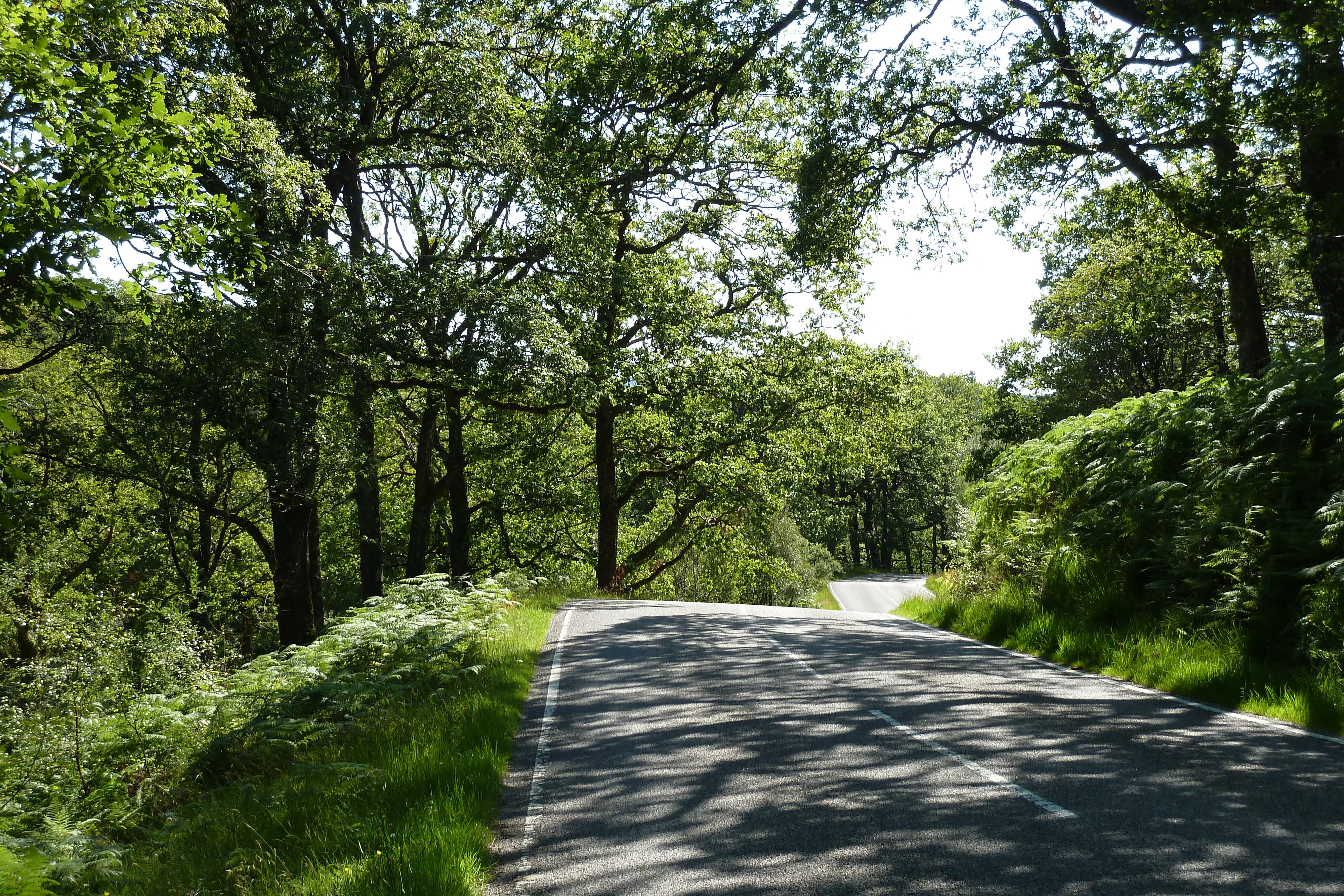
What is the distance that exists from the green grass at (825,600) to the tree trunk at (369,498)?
67.8 ft

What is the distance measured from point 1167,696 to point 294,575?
56.9 ft

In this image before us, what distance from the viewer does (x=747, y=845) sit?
15.8 ft

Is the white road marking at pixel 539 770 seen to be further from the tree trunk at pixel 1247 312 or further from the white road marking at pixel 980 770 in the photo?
the tree trunk at pixel 1247 312

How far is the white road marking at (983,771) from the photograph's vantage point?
507cm

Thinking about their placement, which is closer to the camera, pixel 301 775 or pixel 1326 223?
pixel 301 775

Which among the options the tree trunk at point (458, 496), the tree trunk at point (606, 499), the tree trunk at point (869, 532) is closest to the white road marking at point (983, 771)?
the tree trunk at point (606, 499)

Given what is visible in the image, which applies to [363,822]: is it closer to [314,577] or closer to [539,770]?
[539,770]

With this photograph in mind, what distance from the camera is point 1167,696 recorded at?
837 cm

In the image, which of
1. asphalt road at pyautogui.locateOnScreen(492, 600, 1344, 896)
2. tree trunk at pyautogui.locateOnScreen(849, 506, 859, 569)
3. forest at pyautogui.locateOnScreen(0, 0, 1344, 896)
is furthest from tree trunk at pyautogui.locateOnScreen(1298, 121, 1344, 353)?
tree trunk at pyautogui.locateOnScreen(849, 506, 859, 569)

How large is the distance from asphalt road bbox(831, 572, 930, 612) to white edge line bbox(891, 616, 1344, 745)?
2051 centimetres

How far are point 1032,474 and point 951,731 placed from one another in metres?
8.43

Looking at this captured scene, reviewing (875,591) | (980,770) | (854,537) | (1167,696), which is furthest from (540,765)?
(854,537)

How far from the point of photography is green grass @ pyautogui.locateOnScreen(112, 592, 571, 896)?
454cm

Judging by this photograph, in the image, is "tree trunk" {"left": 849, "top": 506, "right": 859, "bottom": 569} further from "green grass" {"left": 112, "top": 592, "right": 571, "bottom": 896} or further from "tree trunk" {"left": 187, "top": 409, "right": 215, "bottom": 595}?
"green grass" {"left": 112, "top": 592, "right": 571, "bottom": 896}
